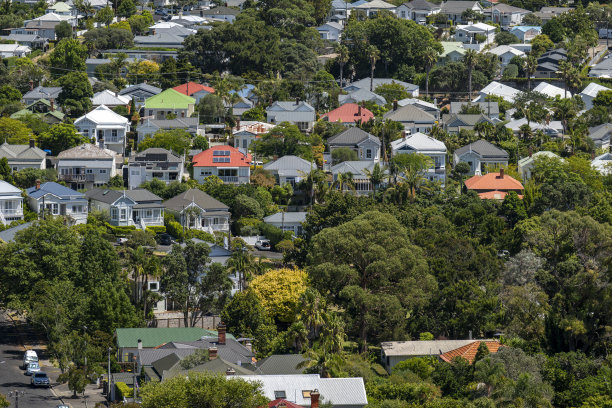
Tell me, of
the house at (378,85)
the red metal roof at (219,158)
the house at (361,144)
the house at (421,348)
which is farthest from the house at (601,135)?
the house at (421,348)

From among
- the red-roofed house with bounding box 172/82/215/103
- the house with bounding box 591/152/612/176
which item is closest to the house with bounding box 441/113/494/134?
the house with bounding box 591/152/612/176

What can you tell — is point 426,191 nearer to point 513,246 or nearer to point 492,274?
point 513,246

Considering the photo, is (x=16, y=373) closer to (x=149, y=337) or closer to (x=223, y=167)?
(x=149, y=337)

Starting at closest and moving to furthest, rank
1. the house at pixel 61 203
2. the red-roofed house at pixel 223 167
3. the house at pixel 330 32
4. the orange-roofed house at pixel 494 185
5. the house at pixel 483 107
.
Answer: the house at pixel 61 203, the orange-roofed house at pixel 494 185, the red-roofed house at pixel 223 167, the house at pixel 483 107, the house at pixel 330 32

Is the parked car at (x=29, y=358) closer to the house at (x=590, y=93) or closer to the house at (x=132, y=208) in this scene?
the house at (x=132, y=208)

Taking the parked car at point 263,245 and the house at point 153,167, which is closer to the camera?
the parked car at point 263,245

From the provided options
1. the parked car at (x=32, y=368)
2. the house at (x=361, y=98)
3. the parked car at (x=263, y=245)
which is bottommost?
the house at (x=361, y=98)

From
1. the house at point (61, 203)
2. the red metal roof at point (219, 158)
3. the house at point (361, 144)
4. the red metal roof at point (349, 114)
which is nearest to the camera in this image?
the house at point (61, 203)
